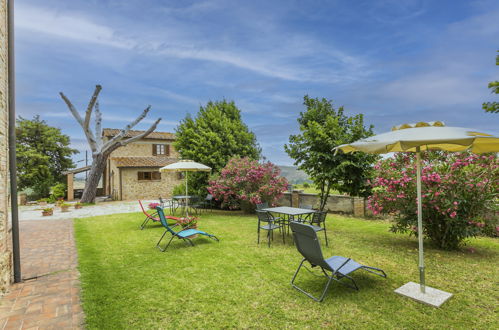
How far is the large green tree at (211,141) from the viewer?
1494 cm

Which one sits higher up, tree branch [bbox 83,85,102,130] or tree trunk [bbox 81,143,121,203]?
tree branch [bbox 83,85,102,130]

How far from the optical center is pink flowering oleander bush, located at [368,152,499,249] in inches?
226

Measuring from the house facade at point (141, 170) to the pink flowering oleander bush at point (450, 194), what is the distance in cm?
2055

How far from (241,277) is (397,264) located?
3292 mm

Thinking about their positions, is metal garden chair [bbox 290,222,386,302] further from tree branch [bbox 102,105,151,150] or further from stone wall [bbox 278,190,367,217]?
tree branch [bbox 102,105,151,150]

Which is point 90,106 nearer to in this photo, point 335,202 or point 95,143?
point 95,143

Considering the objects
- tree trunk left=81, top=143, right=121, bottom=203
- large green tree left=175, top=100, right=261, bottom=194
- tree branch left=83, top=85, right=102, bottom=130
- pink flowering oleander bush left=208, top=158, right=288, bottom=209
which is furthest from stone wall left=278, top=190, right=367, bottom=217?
tree branch left=83, top=85, right=102, bottom=130

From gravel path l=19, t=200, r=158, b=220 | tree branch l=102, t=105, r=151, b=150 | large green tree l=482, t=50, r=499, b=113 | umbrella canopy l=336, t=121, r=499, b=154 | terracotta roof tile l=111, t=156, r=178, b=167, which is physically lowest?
gravel path l=19, t=200, r=158, b=220

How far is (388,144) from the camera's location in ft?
11.5

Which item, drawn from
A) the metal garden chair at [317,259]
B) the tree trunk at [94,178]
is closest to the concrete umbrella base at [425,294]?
the metal garden chair at [317,259]

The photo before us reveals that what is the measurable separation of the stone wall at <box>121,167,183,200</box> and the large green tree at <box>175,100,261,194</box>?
984 cm

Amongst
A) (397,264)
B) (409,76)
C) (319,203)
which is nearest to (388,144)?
(397,264)

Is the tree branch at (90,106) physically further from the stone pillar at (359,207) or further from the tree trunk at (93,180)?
the stone pillar at (359,207)

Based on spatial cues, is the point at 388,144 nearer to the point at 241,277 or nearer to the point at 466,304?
the point at 466,304
